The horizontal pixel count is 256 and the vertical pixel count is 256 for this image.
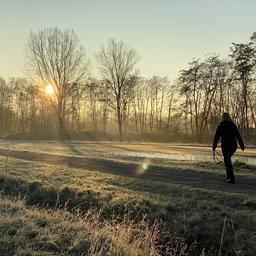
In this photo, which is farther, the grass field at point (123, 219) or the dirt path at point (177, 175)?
the dirt path at point (177, 175)

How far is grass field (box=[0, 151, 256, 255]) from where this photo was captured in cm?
757

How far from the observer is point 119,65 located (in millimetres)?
68688

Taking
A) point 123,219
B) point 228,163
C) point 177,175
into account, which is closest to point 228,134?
point 228,163

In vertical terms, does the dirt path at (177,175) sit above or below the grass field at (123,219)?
above

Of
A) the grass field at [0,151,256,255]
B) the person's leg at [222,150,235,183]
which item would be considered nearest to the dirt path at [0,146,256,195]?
the person's leg at [222,150,235,183]

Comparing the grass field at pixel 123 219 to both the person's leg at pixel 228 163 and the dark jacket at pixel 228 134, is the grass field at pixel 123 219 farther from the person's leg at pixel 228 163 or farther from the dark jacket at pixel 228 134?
the dark jacket at pixel 228 134

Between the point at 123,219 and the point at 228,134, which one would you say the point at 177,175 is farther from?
the point at 123,219

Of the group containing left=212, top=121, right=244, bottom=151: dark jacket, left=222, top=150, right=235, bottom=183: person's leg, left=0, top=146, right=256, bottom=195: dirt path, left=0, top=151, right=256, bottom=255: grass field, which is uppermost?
left=212, top=121, right=244, bottom=151: dark jacket

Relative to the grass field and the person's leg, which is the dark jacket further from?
the grass field

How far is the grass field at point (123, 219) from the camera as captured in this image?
7.57 metres

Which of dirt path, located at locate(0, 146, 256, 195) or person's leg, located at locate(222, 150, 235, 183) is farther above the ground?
person's leg, located at locate(222, 150, 235, 183)

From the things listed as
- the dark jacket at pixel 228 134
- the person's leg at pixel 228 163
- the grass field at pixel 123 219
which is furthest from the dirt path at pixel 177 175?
Result: the dark jacket at pixel 228 134

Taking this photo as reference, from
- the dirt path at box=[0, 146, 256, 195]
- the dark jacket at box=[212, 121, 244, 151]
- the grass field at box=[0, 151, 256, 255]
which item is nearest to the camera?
the grass field at box=[0, 151, 256, 255]

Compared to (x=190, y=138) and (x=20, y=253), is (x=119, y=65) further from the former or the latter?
(x=20, y=253)
